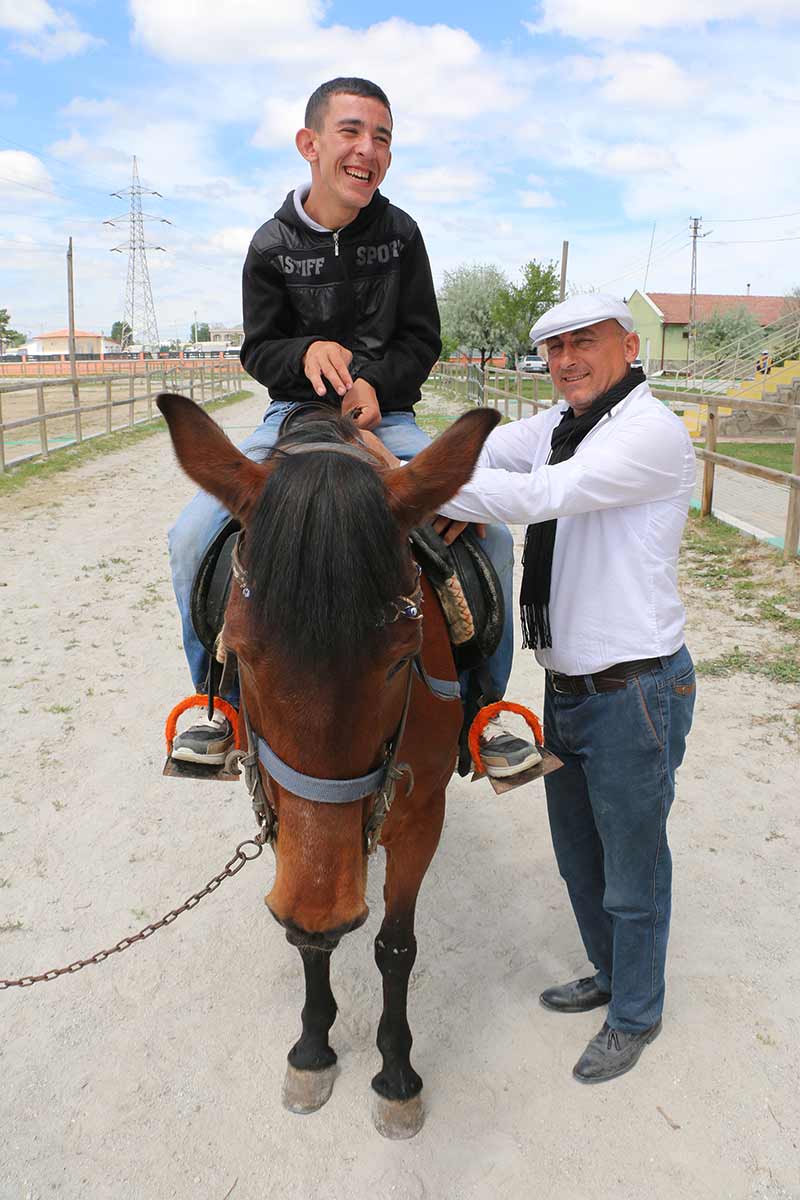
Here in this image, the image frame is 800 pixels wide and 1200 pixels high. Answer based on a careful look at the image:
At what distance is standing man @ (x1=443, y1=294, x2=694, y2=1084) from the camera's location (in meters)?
2.17

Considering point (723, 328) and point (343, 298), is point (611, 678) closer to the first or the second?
point (343, 298)

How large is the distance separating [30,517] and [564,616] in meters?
9.88

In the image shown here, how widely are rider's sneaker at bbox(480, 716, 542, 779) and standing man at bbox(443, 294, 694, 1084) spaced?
0.15 m

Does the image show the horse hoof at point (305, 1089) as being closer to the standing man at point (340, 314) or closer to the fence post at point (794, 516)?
the standing man at point (340, 314)

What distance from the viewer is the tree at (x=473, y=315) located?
53.0m

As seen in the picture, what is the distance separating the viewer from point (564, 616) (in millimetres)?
2447

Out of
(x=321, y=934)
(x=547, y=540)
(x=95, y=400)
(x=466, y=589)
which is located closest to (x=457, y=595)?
(x=466, y=589)

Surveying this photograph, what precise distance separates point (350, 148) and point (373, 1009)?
3025 mm

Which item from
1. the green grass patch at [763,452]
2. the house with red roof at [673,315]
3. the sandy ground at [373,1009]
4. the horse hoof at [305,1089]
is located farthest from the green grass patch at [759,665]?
the house with red roof at [673,315]

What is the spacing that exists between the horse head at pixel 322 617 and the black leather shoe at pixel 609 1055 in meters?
1.40

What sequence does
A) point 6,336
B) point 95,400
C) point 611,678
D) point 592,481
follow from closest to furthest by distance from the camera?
point 592,481
point 611,678
point 95,400
point 6,336

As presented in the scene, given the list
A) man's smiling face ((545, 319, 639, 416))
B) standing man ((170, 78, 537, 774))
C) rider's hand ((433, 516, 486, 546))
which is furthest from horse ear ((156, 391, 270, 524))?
man's smiling face ((545, 319, 639, 416))

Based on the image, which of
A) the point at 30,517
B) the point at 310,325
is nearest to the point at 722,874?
the point at 310,325

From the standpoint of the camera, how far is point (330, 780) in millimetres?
1618
